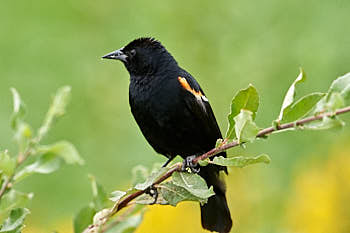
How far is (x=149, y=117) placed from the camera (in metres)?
3.30

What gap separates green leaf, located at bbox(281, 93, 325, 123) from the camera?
1527 mm

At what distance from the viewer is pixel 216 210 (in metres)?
3.07

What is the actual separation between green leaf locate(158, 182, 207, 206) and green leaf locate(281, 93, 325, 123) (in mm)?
353

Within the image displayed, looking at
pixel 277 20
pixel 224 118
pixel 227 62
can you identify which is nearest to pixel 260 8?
pixel 277 20

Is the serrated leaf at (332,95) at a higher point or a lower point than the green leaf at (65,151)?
lower

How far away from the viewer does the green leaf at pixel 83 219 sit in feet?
5.20

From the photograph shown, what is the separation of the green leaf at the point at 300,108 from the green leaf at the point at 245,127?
0.08 metres

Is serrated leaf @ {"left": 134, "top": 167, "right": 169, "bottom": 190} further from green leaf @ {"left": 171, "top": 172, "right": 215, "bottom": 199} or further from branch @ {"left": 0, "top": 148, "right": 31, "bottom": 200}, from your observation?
branch @ {"left": 0, "top": 148, "right": 31, "bottom": 200}

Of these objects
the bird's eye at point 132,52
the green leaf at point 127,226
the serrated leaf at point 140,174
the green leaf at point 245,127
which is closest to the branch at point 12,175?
the green leaf at point 127,226

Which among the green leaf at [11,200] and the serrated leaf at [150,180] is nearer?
the green leaf at [11,200]

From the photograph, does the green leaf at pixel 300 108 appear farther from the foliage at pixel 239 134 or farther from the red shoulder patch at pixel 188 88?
the red shoulder patch at pixel 188 88

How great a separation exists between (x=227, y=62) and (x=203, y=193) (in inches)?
158

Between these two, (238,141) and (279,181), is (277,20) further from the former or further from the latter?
(238,141)

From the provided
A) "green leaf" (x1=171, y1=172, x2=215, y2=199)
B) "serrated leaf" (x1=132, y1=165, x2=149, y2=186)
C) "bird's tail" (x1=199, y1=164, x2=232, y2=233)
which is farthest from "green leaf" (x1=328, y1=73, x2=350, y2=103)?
"bird's tail" (x1=199, y1=164, x2=232, y2=233)
